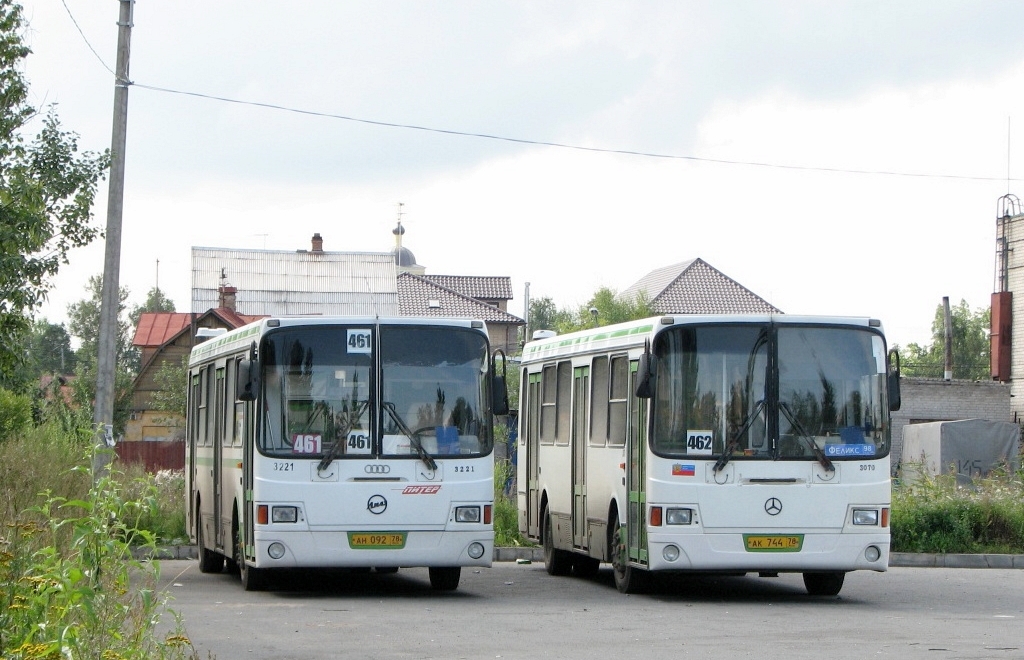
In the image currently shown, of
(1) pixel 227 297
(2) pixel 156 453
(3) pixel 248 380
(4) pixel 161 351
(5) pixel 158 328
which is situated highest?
(1) pixel 227 297

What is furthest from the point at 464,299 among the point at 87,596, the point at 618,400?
the point at 87,596

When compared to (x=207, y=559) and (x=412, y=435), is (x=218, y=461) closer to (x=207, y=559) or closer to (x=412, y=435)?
(x=207, y=559)

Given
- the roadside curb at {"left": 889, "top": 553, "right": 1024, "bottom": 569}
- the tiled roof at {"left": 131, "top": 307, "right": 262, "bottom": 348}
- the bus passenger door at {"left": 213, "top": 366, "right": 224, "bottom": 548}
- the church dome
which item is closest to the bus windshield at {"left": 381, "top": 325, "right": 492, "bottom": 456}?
the bus passenger door at {"left": 213, "top": 366, "right": 224, "bottom": 548}

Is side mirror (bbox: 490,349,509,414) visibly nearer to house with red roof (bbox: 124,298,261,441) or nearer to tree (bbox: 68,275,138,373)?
house with red roof (bbox: 124,298,261,441)

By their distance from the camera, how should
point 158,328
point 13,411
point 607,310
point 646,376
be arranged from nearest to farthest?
point 646,376 → point 13,411 → point 158,328 → point 607,310

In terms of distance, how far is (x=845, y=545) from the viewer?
619 inches

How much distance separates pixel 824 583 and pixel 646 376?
10.5 feet

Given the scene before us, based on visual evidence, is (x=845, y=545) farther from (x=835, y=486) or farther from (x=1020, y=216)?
(x=1020, y=216)

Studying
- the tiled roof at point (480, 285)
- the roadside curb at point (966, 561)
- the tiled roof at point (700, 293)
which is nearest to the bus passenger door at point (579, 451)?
the roadside curb at point (966, 561)

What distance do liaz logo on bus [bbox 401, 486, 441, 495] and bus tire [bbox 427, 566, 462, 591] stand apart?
1.21 m

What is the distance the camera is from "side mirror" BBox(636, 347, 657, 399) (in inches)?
609

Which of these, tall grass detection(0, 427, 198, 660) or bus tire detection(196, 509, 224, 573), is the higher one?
tall grass detection(0, 427, 198, 660)

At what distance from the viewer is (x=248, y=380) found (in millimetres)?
16031

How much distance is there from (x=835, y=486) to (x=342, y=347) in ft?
16.4
